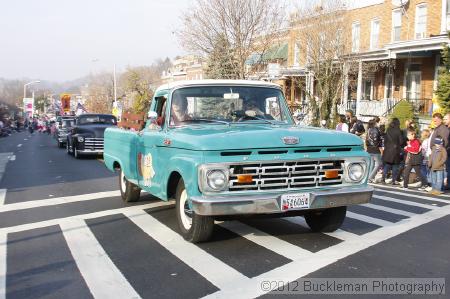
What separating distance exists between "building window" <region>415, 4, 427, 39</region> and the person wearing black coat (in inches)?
509

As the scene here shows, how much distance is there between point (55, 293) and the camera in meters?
4.92

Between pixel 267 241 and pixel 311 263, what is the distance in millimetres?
1133

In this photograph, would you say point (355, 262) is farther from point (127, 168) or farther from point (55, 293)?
point (127, 168)

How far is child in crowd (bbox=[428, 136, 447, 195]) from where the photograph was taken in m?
11.3

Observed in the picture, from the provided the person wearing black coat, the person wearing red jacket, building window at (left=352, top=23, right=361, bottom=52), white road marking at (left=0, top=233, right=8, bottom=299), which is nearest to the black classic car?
the person wearing black coat

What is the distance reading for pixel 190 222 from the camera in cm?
655

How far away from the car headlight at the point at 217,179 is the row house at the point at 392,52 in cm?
1772

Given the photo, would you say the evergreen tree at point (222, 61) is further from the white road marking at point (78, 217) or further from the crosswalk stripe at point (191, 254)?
the crosswalk stripe at point (191, 254)

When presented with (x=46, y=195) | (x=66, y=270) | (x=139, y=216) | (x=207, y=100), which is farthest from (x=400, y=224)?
(x=46, y=195)

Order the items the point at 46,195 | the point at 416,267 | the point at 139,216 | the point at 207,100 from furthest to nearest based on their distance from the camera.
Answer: the point at 46,195 → the point at 139,216 → the point at 207,100 → the point at 416,267

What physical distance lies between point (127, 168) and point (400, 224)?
178 inches

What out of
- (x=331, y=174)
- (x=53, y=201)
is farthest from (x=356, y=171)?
(x=53, y=201)

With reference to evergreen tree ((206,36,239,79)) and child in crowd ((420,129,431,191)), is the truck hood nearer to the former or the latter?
child in crowd ((420,129,431,191))

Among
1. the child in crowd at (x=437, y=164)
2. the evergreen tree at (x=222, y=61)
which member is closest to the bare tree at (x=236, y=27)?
the evergreen tree at (x=222, y=61)
